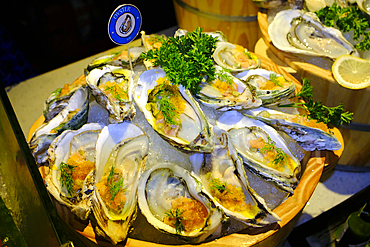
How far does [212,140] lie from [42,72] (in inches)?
104

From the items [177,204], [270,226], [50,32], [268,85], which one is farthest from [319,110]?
[50,32]

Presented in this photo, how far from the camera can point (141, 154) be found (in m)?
1.33

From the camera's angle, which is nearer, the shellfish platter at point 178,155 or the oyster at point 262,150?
the shellfish platter at point 178,155

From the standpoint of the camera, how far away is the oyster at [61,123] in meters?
1.37

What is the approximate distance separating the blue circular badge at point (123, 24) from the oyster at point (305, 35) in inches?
38.6

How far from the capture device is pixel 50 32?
292cm

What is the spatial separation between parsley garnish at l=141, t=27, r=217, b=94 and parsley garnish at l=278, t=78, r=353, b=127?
19.7 inches

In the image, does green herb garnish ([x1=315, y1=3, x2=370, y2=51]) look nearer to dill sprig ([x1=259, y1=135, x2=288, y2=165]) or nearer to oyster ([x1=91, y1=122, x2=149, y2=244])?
dill sprig ([x1=259, y1=135, x2=288, y2=165])

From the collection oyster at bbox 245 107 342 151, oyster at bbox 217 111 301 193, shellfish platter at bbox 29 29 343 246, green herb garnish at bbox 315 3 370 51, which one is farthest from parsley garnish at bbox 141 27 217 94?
green herb garnish at bbox 315 3 370 51

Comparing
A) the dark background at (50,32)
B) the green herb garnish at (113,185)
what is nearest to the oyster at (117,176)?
the green herb garnish at (113,185)

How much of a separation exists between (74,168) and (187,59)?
74 cm

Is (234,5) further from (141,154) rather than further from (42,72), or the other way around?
(42,72)

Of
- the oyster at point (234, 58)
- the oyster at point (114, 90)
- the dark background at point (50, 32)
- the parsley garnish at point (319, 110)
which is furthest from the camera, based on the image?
the dark background at point (50, 32)

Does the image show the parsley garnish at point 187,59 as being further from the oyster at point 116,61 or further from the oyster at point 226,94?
the oyster at point 116,61
